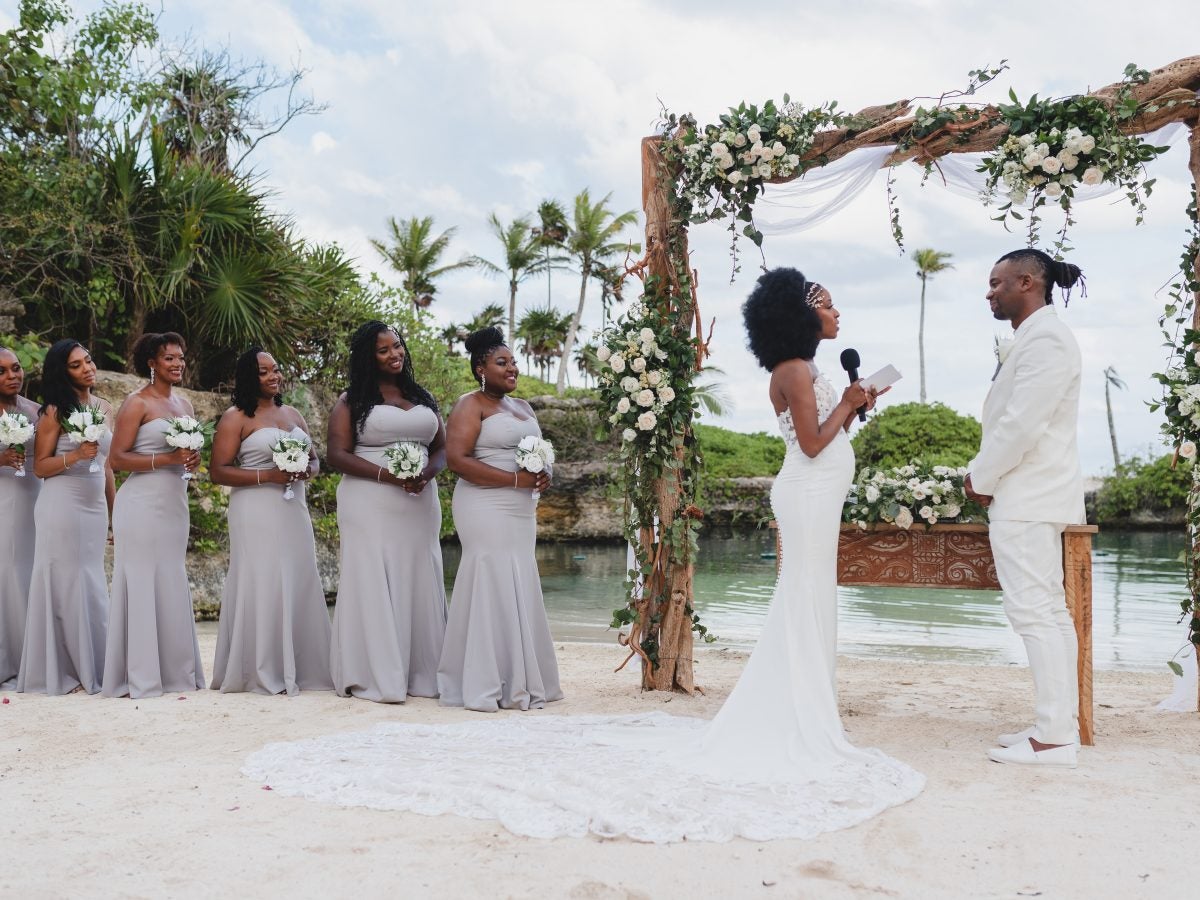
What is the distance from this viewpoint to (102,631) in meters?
7.29

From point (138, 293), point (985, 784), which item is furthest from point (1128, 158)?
point (138, 293)

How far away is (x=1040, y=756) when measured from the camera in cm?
517

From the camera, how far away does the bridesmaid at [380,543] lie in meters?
6.81

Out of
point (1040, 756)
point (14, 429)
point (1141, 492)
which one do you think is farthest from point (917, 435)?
point (14, 429)

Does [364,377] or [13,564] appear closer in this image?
[364,377]

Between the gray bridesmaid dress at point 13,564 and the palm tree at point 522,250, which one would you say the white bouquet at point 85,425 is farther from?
the palm tree at point 522,250

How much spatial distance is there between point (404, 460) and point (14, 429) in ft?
9.00

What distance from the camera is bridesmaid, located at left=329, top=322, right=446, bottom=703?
681 cm

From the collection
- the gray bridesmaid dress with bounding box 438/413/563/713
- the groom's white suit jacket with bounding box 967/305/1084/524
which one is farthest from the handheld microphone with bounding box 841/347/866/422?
the gray bridesmaid dress with bounding box 438/413/563/713

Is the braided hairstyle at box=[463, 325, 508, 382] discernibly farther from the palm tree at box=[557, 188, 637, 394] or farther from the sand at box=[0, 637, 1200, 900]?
the palm tree at box=[557, 188, 637, 394]

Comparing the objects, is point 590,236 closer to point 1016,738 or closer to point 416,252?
point 416,252

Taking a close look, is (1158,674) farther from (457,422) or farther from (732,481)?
(732,481)

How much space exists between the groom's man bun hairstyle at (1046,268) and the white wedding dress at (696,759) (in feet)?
3.97

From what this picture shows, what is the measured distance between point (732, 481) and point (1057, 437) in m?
25.8
